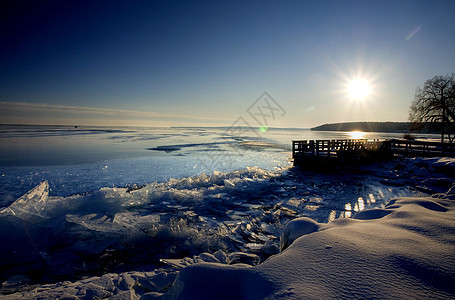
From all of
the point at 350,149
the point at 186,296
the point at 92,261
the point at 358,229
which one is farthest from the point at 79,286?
the point at 350,149

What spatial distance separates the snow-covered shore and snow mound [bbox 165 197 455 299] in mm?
11

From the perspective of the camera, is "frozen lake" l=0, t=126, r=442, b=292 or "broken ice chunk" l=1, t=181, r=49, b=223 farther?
"broken ice chunk" l=1, t=181, r=49, b=223

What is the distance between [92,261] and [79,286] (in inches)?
46.5

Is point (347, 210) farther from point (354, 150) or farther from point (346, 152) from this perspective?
point (354, 150)

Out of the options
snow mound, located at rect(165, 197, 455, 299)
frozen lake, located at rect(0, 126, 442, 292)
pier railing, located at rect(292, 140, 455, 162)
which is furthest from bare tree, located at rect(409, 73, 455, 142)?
snow mound, located at rect(165, 197, 455, 299)

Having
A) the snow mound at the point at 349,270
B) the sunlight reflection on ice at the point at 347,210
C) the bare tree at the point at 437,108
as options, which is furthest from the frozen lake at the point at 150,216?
the bare tree at the point at 437,108

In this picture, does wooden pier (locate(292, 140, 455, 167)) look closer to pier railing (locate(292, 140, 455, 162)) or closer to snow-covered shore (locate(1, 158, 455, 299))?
pier railing (locate(292, 140, 455, 162))

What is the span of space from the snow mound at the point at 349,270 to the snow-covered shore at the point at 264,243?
0.04ft

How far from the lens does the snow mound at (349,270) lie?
5.97ft

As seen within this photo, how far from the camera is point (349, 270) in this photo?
2105 millimetres

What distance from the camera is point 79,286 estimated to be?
3691 millimetres

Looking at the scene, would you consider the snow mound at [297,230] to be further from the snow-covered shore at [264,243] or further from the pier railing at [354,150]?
the pier railing at [354,150]

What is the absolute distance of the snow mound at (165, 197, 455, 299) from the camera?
1.82m

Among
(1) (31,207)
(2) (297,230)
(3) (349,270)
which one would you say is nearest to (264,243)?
(2) (297,230)
